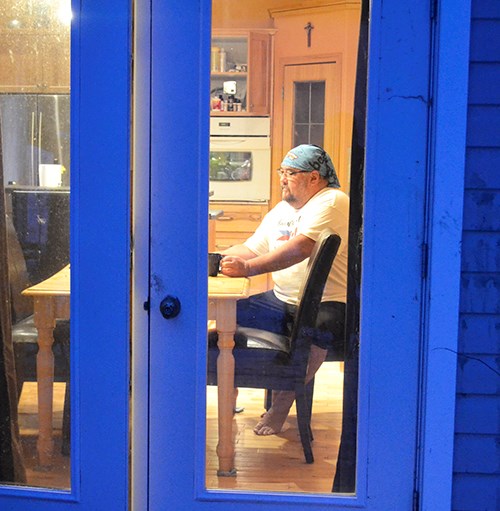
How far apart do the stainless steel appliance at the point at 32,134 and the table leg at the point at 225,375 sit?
61cm

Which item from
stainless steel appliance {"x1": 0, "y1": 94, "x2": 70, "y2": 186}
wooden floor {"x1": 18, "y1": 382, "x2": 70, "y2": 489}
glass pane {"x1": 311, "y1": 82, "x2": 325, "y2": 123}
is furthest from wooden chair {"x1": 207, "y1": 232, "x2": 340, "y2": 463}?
stainless steel appliance {"x1": 0, "y1": 94, "x2": 70, "y2": 186}

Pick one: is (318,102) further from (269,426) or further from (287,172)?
(269,426)

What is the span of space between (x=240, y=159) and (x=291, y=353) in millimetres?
651

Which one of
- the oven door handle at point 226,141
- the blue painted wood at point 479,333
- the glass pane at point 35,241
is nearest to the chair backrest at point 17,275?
the glass pane at point 35,241

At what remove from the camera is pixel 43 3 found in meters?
2.14

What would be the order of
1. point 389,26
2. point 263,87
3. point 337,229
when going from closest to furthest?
point 389,26 → point 337,229 → point 263,87

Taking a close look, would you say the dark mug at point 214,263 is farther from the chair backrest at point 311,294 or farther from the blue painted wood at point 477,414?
the blue painted wood at point 477,414

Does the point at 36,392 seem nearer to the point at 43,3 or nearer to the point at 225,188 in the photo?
the point at 225,188

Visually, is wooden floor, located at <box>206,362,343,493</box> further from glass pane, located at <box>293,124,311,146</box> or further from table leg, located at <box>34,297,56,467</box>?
glass pane, located at <box>293,124,311,146</box>

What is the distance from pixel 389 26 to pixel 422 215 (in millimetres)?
531

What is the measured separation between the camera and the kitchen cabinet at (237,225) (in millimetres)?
2195

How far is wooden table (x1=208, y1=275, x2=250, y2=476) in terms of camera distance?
7.30 feet

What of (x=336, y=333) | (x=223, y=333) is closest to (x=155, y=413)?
(x=223, y=333)

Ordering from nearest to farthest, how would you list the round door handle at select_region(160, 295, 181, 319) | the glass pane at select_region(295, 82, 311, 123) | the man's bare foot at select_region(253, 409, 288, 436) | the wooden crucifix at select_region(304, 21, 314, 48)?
1. the round door handle at select_region(160, 295, 181, 319)
2. the man's bare foot at select_region(253, 409, 288, 436)
3. the glass pane at select_region(295, 82, 311, 123)
4. the wooden crucifix at select_region(304, 21, 314, 48)
